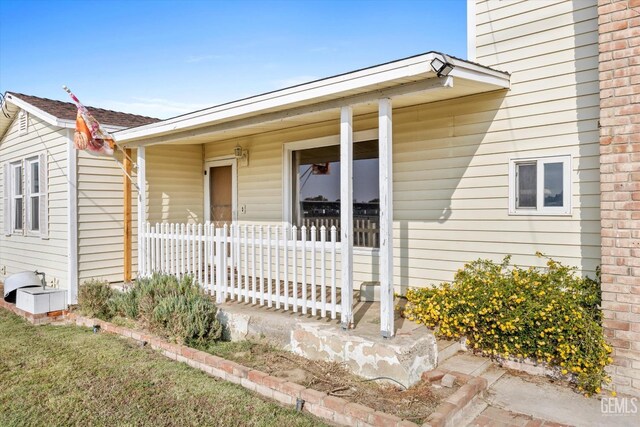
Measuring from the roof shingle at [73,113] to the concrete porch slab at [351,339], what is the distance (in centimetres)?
440

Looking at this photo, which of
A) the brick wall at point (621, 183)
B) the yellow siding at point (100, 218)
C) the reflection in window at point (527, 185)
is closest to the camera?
the brick wall at point (621, 183)

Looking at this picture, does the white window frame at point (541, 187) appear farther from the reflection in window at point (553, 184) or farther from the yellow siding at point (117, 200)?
the yellow siding at point (117, 200)

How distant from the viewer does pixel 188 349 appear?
4.18 meters

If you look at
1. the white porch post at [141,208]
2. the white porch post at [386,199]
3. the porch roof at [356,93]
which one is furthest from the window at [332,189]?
the white porch post at [141,208]

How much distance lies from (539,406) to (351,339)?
5.20ft

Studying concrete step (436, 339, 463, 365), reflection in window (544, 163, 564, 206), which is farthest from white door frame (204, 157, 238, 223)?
reflection in window (544, 163, 564, 206)

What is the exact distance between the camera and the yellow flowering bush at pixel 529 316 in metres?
3.35

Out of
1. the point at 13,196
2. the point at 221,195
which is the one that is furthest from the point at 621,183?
the point at 13,196

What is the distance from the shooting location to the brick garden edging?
2826 mm

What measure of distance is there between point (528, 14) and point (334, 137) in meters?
2.89

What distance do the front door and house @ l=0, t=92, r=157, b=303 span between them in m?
1.69

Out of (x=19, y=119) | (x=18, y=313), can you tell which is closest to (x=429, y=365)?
(x=18, y=313)

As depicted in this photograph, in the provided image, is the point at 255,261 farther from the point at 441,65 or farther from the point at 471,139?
the point at 441,65
